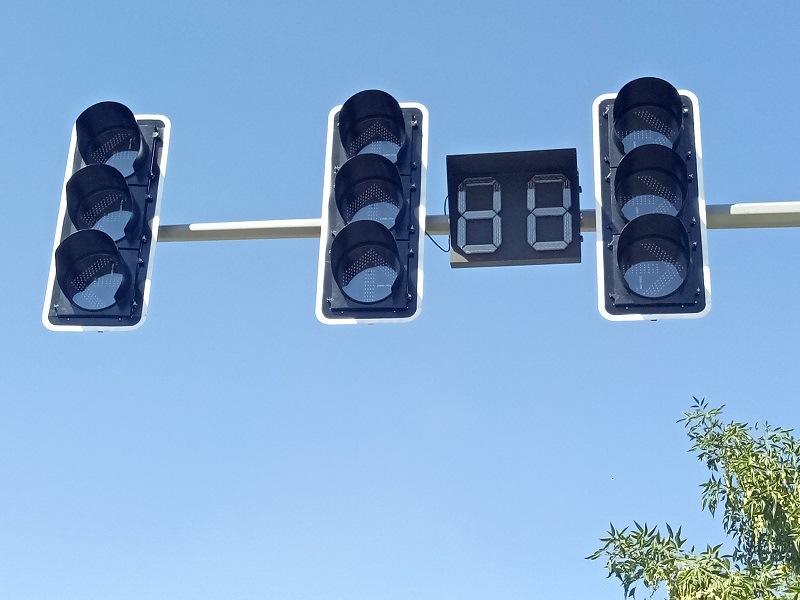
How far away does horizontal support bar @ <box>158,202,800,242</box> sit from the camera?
194 inches

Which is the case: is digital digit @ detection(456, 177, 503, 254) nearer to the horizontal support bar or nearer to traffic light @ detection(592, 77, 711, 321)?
the horizontal support bar

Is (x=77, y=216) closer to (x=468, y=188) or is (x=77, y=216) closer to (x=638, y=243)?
(x=468, y=188)

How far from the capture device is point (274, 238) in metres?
5.39

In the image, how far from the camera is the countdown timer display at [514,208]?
5.25 m

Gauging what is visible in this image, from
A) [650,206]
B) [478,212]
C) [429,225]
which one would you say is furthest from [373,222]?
[650,206]

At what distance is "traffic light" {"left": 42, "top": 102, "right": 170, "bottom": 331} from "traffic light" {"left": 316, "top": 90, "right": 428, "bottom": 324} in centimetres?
91

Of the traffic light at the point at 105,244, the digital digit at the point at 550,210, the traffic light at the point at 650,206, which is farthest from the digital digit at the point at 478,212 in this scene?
the traffic light at the point at 105,244

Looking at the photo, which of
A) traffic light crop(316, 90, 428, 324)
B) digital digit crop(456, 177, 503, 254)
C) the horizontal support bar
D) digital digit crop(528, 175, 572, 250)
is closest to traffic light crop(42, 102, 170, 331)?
the horizontal support bar

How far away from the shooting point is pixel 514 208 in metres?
5.36

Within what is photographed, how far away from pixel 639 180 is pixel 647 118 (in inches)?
17.1

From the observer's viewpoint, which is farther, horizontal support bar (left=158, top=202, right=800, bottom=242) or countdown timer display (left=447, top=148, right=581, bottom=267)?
countdown timer display (left=447, top=148, right=581, bottom=267)

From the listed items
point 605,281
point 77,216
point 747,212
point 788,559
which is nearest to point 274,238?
point 77,216

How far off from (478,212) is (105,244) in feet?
6.02

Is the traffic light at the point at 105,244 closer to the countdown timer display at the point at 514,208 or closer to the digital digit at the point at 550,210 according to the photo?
the countdown timer display at the point at 514,208
